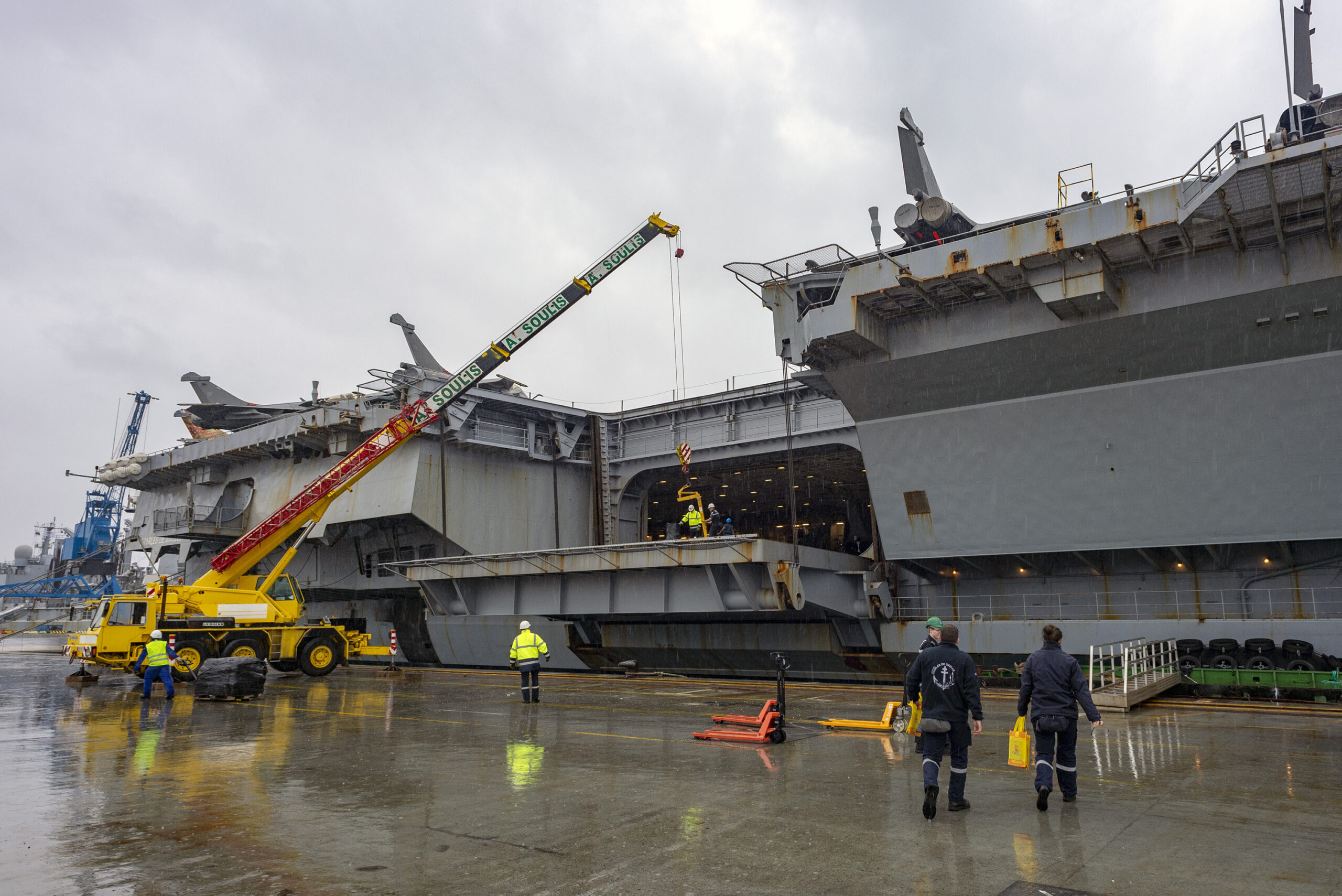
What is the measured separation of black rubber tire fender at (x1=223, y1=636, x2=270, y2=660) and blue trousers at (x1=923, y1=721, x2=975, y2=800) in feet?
70.0

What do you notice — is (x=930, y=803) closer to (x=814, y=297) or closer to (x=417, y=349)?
(x=814, y=297)

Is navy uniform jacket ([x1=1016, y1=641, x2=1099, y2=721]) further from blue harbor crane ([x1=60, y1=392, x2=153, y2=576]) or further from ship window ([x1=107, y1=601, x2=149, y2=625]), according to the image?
blue harbor crane ([x1=60, y1=392, x2=153, y2=576])

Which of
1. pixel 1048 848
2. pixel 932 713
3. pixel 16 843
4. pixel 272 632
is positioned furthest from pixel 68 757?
pixel 272 632

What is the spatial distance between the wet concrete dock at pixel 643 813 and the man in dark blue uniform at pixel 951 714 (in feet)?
1.11

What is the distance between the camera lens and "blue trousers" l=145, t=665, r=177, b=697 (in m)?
17.0

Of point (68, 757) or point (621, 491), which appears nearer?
point (68, 757)

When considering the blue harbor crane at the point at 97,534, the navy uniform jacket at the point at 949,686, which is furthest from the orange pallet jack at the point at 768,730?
the blue harbor crane at the point at 97,534

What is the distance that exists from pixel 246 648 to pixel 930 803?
2208 cm

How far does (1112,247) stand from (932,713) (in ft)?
47.9

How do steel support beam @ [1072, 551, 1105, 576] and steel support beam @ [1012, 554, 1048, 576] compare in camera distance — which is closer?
steel support beam @ [1072, 551, 1105, 576]

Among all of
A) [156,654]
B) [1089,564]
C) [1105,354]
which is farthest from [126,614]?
[1105,354]

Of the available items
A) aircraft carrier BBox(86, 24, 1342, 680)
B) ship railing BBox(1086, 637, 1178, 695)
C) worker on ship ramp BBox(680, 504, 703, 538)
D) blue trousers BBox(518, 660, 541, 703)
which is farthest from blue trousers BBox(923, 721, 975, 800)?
worker on ship ramp BBox(680, 504, 703, 538)

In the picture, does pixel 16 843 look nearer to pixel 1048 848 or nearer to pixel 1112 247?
pixel 1048 848

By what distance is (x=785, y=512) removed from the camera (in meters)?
51.0
